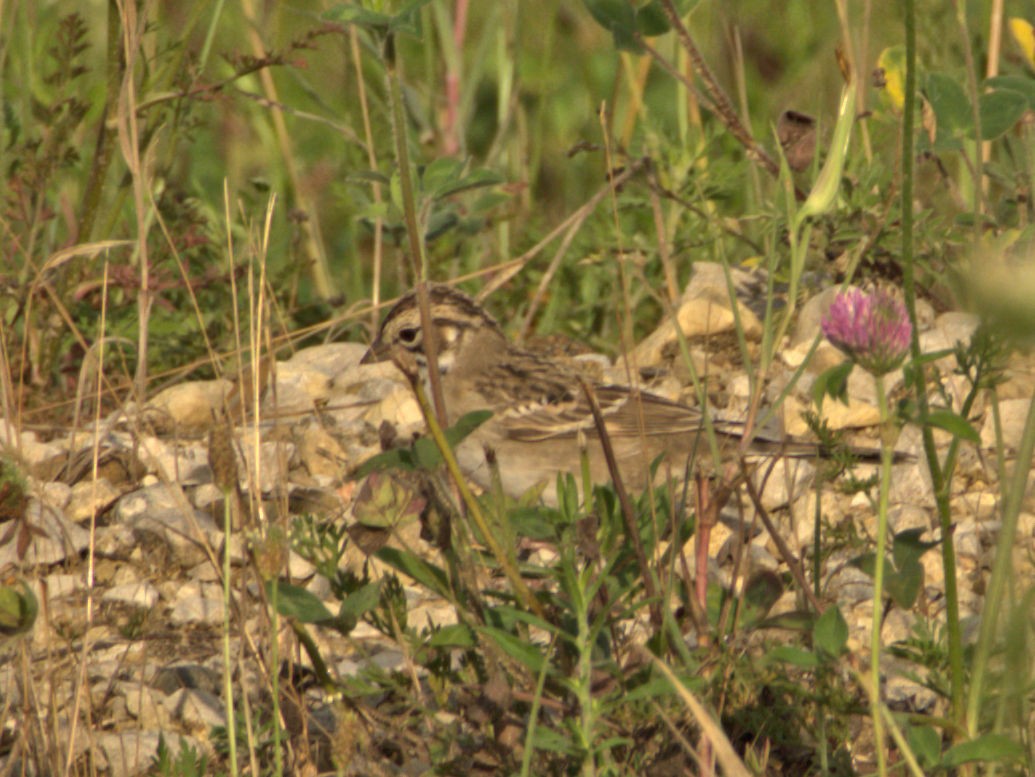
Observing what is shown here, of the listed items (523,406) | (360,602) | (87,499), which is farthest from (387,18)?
(523,406)

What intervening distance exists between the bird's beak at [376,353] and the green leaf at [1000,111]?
2.46 m

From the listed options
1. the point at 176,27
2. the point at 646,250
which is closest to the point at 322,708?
the point at 646,250

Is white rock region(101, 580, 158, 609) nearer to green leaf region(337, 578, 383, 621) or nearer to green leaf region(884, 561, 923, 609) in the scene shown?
green leaf region(337, 578, 383, 621)

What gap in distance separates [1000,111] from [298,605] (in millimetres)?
2114

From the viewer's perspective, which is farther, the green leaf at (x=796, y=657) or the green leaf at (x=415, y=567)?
the green leaf at (x=415, y=567)

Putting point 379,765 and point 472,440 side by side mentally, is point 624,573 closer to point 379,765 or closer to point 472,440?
point 379,765

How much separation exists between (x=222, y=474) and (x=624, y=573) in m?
0.84

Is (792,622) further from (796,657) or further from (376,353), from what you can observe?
(376,353)

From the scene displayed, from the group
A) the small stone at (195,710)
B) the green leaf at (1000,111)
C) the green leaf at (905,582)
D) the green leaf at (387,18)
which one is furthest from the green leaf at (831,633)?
the green leaf at (1000,111)

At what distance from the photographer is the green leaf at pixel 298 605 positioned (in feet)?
8.82

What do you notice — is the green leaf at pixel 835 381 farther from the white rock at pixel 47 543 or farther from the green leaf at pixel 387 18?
the white rock at pixel 47 543

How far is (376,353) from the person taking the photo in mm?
5551

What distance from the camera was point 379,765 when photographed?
9.64 ft

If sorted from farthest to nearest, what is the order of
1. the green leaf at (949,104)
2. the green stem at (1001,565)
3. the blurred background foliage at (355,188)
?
the blurred background foliage at (355,188)
the green leaf at (949,104)
the green stem at (1001,565)
